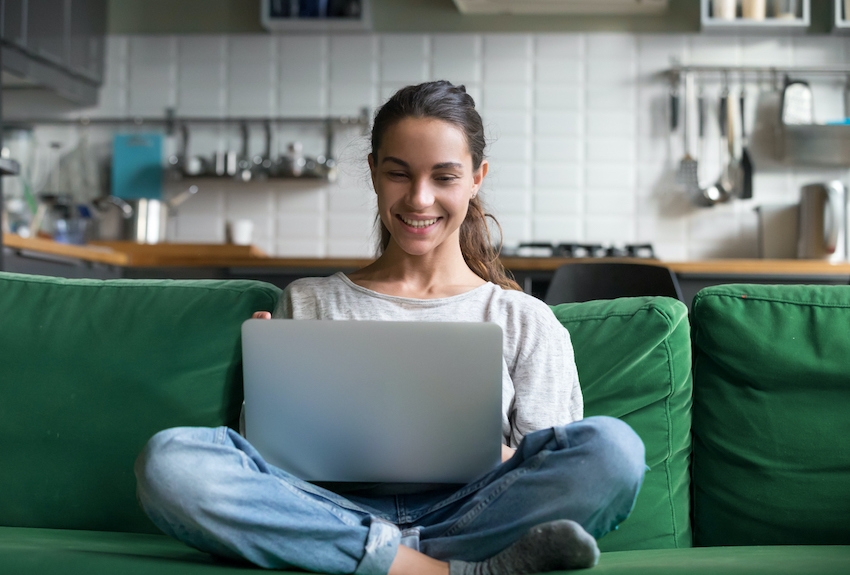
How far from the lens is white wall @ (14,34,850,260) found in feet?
14.0

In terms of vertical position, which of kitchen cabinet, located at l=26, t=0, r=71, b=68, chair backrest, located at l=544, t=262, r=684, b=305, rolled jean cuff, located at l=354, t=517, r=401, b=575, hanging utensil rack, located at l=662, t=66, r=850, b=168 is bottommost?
rolled jean cuff, located at l=354, t=517, r=401, b=575

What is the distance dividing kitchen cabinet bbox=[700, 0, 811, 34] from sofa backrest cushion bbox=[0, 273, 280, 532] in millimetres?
3142

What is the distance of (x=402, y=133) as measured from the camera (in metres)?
1.57

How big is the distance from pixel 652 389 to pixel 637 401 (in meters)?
0.03

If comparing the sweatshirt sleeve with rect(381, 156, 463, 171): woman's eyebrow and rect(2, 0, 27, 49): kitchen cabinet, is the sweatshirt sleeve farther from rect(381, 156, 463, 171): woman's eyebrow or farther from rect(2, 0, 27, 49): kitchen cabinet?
rect(2, 0, 27, 49): kitchen cabinet

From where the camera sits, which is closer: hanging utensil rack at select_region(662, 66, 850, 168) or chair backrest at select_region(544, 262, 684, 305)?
chair backrest at select_region(544, 262, 684, 305)

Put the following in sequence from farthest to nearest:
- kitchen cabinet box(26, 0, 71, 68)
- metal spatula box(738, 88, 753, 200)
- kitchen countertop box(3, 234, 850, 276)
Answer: metal spatula box(738, 88, 753, 200) < kitchen cabinet box(26, 0, 71, 68) < kitchen countertop box(3, 234, 850, 276)

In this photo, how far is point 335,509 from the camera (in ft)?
4.09

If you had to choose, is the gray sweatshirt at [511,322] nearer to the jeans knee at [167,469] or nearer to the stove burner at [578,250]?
the jeans knee at [167,469]

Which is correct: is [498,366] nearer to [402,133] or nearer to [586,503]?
[586,503]

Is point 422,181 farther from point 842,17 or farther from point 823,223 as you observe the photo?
point 842,17

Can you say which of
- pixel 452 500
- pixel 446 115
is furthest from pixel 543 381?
pixel 446 115

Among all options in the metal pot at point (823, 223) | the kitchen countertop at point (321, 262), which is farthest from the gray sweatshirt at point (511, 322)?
the metal pot at point (823, 223)

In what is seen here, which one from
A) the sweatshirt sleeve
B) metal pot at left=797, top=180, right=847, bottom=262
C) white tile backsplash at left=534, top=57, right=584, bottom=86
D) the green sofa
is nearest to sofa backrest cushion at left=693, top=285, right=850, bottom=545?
the green sofa
